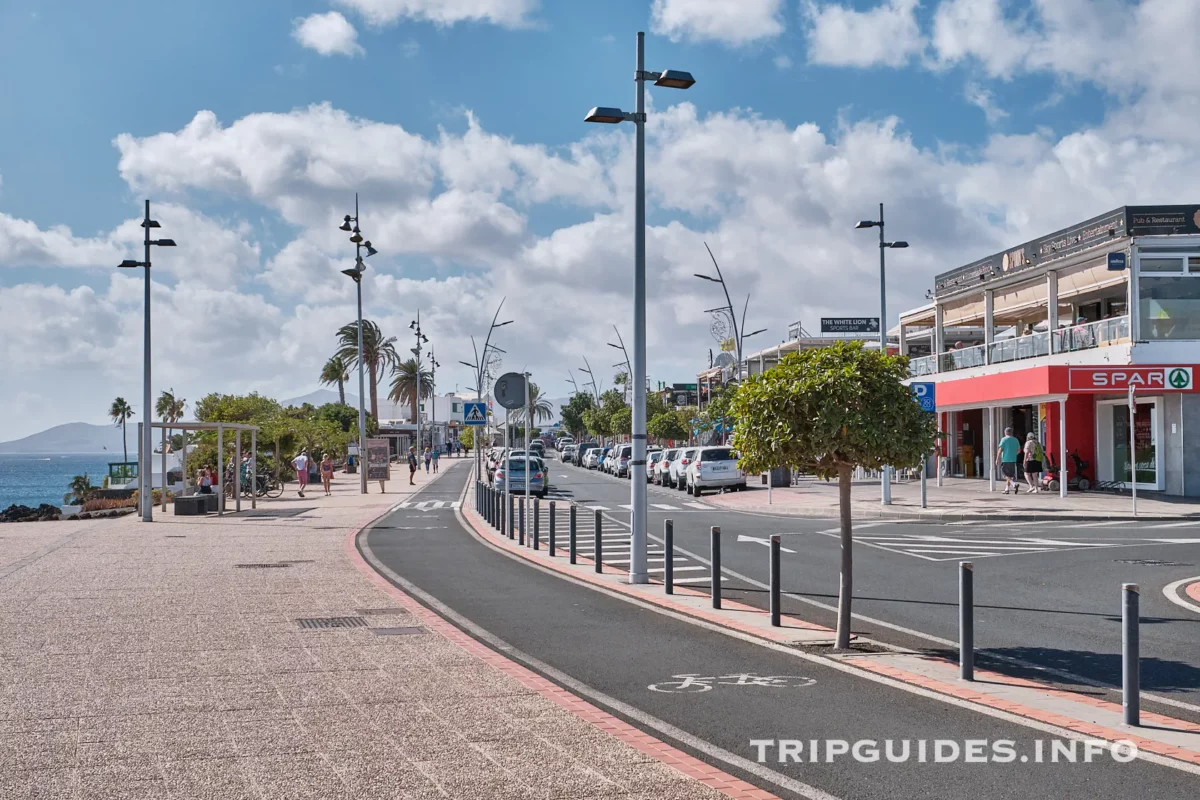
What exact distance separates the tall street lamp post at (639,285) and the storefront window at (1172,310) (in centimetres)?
2068

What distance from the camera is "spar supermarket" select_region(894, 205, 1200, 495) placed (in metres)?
29.4

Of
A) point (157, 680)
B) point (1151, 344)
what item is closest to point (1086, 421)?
point (1151, 344)

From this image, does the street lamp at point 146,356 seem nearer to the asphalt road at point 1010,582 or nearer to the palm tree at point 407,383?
the asphalt road at point 1010,582

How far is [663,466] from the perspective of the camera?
47438 mm

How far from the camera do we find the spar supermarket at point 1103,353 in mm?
29375

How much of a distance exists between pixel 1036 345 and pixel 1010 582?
23362mm

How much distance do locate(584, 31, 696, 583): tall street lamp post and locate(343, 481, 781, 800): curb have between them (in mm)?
3272

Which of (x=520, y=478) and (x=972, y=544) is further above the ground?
(x=520, y=478)

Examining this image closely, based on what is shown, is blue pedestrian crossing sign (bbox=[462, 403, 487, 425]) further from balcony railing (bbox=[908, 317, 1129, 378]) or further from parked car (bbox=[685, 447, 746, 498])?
parked car (bbox=[685, 447, 746, 498])

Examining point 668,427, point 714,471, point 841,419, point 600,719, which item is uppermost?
point 668,427

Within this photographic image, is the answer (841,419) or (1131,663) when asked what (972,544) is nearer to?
(841,419)

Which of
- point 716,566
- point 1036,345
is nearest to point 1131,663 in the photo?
point 716,566

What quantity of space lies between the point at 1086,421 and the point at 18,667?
31.6 m

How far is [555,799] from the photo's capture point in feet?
17.7
